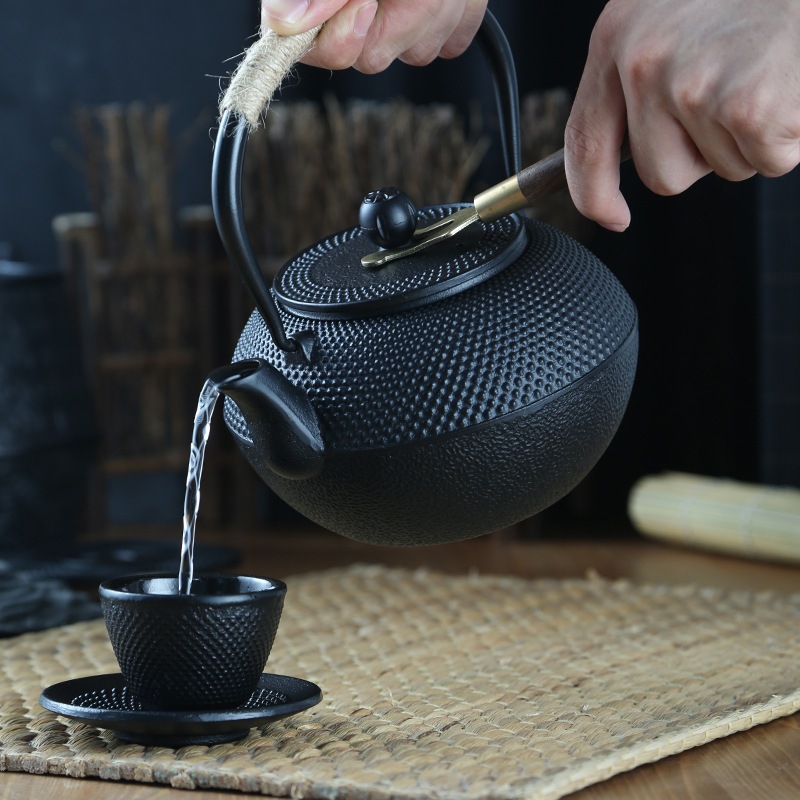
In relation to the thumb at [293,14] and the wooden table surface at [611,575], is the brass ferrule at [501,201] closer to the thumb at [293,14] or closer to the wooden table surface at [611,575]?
the thumb at [293,14]

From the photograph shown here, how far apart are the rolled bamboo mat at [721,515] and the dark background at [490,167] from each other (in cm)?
32

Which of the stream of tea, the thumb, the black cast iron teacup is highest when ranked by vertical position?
the thumb

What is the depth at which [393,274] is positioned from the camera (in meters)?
0.90

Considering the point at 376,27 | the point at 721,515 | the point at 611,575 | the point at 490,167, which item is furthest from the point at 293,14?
the point at 490,167

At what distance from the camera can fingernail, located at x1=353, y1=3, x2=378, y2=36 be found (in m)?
0.91

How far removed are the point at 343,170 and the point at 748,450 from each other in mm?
1062

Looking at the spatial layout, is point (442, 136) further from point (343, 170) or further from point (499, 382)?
point (499, 382)

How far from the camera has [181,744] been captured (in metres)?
0.89

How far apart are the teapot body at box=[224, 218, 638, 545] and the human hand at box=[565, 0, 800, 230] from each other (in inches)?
3.7

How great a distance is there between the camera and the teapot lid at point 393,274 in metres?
0.87

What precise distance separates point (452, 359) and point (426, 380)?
0.03m

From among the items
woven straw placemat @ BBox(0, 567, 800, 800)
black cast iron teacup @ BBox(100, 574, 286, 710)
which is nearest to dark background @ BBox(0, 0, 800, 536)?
woven straw placemat @ BBox(0, 567, 800, 800)

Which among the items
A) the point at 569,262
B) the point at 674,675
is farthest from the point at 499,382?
the point at 674,675

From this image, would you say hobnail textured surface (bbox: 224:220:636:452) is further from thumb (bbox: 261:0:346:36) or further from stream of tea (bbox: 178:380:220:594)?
thumb (bbox: 261:0:346:36)
